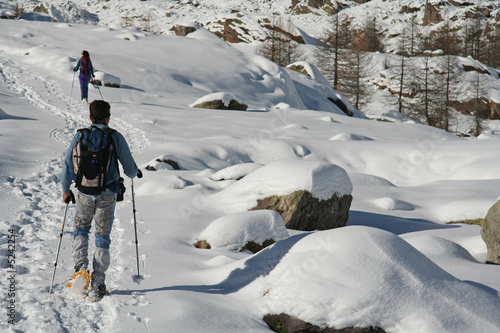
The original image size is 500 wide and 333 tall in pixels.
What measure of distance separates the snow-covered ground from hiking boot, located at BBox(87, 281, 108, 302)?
0.06 meters

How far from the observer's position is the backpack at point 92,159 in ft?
11.3

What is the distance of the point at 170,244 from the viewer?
545cm

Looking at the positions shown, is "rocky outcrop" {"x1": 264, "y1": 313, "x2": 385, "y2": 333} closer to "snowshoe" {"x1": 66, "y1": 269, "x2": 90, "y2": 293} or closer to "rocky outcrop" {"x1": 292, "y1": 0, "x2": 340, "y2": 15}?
"snowshoe" {"x1": 66, "y1": 269, "x2": 90, "y2": 293}

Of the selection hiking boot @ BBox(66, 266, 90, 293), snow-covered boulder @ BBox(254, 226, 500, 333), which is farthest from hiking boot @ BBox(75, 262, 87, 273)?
snow-covered boulder @ BBox(254, 226, 500, 333)

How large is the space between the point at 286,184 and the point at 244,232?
5.56 feet

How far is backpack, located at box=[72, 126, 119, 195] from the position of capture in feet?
11.3

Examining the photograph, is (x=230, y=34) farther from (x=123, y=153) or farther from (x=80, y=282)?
(x=80, y=282)

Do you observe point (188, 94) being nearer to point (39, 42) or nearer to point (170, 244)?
point (39, 42)

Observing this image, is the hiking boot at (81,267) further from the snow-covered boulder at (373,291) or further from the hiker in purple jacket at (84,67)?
the hiker in purple jacket at (84,67)

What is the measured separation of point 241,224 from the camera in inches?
219

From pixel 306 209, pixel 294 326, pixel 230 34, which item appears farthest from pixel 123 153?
pixel 230 34

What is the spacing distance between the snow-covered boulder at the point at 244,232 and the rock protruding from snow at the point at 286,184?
1.28 metres

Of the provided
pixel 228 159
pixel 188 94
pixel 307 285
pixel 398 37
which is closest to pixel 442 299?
pixel 307 285

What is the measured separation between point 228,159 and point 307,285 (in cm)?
909
